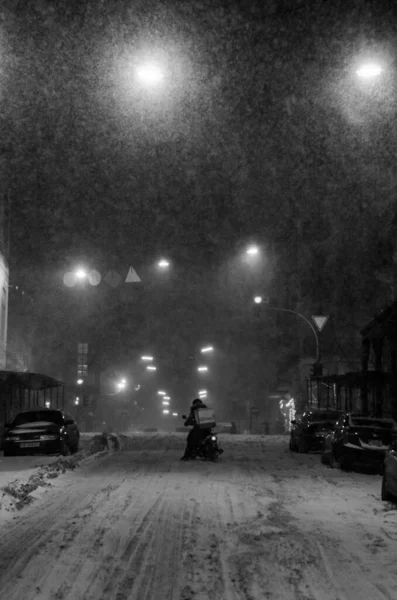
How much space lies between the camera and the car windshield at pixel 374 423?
64.4ft

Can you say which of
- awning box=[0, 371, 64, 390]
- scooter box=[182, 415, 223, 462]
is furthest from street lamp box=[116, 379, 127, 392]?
scooter box=[182, 415, 223, 462]

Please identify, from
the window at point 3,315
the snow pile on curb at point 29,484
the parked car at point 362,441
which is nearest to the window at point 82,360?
the window at point 3,315

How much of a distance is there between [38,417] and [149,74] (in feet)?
→ 47.4

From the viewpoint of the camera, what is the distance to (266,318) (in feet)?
245

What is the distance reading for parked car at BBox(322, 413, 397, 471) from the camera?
19109 mm

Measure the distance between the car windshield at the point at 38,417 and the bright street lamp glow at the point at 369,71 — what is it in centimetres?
1515

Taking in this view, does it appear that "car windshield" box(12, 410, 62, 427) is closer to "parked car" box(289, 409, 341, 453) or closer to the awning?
the awning

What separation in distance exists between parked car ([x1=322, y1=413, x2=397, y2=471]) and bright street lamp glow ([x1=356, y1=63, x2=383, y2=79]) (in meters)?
8.34

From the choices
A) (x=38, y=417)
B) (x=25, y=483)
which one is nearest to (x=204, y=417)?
(x=38, y=417)

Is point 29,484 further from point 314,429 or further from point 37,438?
point 314,429

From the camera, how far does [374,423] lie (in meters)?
19.8

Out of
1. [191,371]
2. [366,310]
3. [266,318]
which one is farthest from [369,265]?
[191,371]

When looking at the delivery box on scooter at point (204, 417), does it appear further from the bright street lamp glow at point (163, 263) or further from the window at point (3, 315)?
the window at point (3, 315)

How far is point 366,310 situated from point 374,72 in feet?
126
